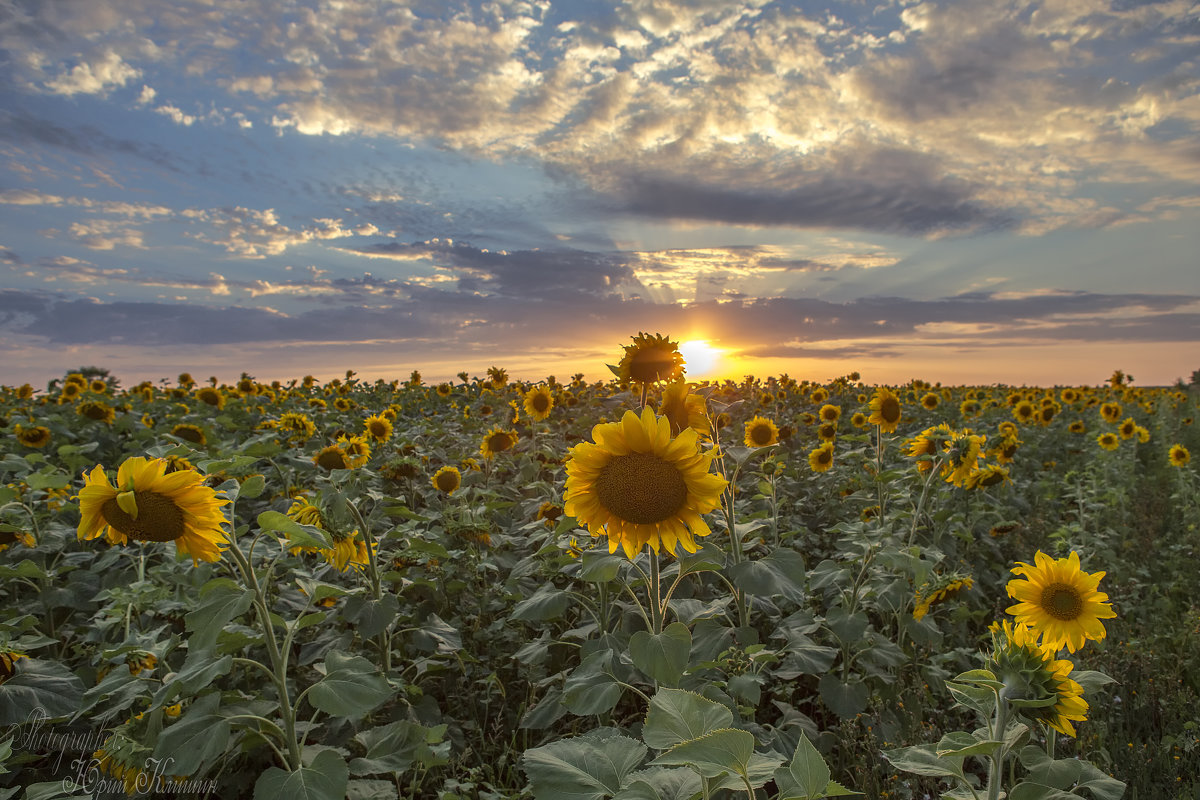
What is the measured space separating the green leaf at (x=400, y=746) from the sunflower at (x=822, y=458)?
555 centimetres

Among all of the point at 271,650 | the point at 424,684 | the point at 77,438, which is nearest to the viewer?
the point at 271,650

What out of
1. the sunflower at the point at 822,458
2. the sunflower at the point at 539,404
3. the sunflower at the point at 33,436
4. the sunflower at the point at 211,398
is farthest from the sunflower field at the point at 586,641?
the sunflower at the point at 211,398

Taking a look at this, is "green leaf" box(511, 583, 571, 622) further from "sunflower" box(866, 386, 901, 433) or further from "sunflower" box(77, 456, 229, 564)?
"sunflower" box(866, 386, 901, 433)

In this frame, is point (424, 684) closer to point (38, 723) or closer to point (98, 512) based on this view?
point (38, 723)

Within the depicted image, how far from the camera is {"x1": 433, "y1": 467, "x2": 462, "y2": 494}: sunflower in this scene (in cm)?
601

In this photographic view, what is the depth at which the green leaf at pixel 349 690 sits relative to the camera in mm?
2174

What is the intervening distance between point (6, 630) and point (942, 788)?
4654mm

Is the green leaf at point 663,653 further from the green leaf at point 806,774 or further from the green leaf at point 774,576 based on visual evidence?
the green leaf at point 806,774

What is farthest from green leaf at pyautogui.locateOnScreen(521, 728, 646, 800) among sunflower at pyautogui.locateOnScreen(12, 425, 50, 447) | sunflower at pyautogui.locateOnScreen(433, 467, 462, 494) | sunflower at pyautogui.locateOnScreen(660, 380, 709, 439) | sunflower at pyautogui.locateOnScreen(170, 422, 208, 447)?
sunflower at pyautogui.locateOnScreen(12, 425, 50, 447)

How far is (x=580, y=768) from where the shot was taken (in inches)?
55.4

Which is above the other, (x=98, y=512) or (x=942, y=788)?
(x=98, y=512)

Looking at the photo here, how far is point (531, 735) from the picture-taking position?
3.71 metres

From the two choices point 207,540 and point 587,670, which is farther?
point 587,670

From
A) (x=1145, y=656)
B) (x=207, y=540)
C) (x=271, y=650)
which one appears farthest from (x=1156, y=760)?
(x=207, y=540)
